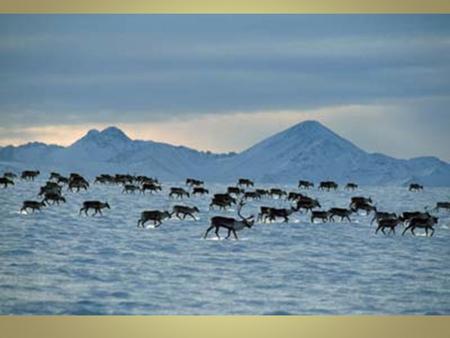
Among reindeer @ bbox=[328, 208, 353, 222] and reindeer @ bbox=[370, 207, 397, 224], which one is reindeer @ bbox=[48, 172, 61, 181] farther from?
reindeer @ bbox=[370, 207, 397, 224]

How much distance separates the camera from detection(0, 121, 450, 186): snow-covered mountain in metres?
9.19

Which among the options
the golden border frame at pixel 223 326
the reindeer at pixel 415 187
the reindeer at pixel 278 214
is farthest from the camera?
the reindeer at pixel 278 214

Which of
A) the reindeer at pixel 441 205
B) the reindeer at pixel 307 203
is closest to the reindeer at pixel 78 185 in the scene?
the reindeer at pixel 307 203

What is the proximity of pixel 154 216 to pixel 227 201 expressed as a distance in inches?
43.8

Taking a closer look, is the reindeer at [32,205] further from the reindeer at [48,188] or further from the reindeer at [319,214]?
the reindeer at [319,214]

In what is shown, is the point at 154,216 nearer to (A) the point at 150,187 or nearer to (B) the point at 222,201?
(A) the point at 150,187

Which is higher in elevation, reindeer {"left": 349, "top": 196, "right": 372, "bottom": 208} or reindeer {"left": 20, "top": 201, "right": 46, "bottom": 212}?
reindeer {"left": 349, "top": 196, "right": 372, "bottom": 208}

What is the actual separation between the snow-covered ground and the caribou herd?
0.38ft

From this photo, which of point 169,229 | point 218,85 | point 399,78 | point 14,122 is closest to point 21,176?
point 14,122

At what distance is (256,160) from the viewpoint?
31.0 feet

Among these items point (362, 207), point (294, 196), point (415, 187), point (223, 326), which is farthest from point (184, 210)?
point (415, 187)

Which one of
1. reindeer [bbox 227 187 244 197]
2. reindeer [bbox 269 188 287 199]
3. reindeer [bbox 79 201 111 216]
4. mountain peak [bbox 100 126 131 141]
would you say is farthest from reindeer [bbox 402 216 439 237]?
reindeer [bbox 79 201 111 216]

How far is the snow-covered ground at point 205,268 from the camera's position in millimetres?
8586

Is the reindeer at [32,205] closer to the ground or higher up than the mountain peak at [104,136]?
closer to the ground
